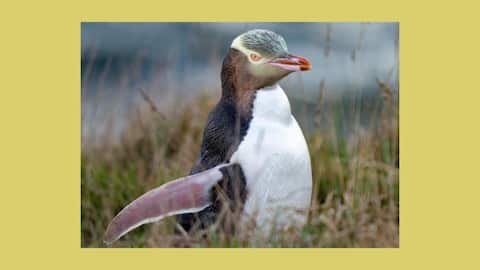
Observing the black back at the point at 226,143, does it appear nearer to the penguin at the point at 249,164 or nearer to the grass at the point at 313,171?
the penguin at the point at 249,164

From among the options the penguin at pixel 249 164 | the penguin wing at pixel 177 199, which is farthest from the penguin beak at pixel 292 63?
the penguin wing at pixel 177 199

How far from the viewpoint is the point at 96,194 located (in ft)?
21.1

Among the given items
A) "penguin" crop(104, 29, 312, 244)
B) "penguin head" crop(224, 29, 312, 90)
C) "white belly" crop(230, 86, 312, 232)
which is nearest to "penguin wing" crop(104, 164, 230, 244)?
"penguin" crop(104, 29, 312, 244)

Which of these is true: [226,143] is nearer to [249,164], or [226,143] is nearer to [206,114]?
[249,164]

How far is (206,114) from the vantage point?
287 inches

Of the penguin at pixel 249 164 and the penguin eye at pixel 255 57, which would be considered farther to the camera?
the penguin eye at pixel 255 57

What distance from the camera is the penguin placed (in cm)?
509

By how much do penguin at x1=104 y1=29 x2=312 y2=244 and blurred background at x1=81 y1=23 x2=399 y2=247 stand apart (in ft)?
0.41

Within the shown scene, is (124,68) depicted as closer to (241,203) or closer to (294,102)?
(294,102)

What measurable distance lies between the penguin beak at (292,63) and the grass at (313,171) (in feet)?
1.27

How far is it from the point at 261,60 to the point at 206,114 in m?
2.12

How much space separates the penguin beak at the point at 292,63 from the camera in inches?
203

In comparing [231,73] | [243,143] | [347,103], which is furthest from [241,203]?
[347,103]

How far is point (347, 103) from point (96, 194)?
5.84 ft
